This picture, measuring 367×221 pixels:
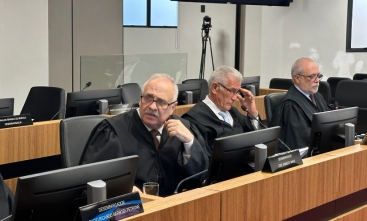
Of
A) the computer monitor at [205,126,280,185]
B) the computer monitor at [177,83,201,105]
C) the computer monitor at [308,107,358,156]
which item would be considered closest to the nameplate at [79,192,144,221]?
the computer monitor at [205,126,280,185]

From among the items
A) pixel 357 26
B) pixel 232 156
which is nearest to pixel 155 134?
pixel 232 156

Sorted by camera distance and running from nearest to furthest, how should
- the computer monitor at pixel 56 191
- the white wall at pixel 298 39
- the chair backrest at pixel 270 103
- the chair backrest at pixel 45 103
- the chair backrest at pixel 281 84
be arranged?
1. the computer monitor at pixel 56 191
2. the chair backrest at pixel 270 103
3. the chair backrest at pixel 45 103
4. the chair backrest at pixel 281 84
5. the white wall at pixel 298 39

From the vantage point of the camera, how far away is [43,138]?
4020 millimetres

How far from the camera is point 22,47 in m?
6.34

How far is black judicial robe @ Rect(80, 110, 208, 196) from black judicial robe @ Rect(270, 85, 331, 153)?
124 cm

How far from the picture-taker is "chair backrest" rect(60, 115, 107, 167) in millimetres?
2986

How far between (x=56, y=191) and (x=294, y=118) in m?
2.78

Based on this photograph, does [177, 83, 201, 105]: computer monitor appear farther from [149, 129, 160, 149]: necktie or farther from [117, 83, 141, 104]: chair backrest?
[149, 129, 160, 149]: necktie

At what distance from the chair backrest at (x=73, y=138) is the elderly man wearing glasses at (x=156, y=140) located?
0.65 ft

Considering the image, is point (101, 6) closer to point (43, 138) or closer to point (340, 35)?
point (340, 35)

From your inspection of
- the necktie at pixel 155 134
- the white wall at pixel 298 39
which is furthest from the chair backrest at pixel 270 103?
the white wall at pixel 298 39

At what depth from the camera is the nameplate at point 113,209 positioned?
63.8 inches

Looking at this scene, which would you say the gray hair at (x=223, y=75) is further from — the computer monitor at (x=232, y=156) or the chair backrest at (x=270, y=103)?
the computer monitor at (x=232, y=156)

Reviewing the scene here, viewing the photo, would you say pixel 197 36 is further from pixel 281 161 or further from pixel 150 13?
pixel 281 161
